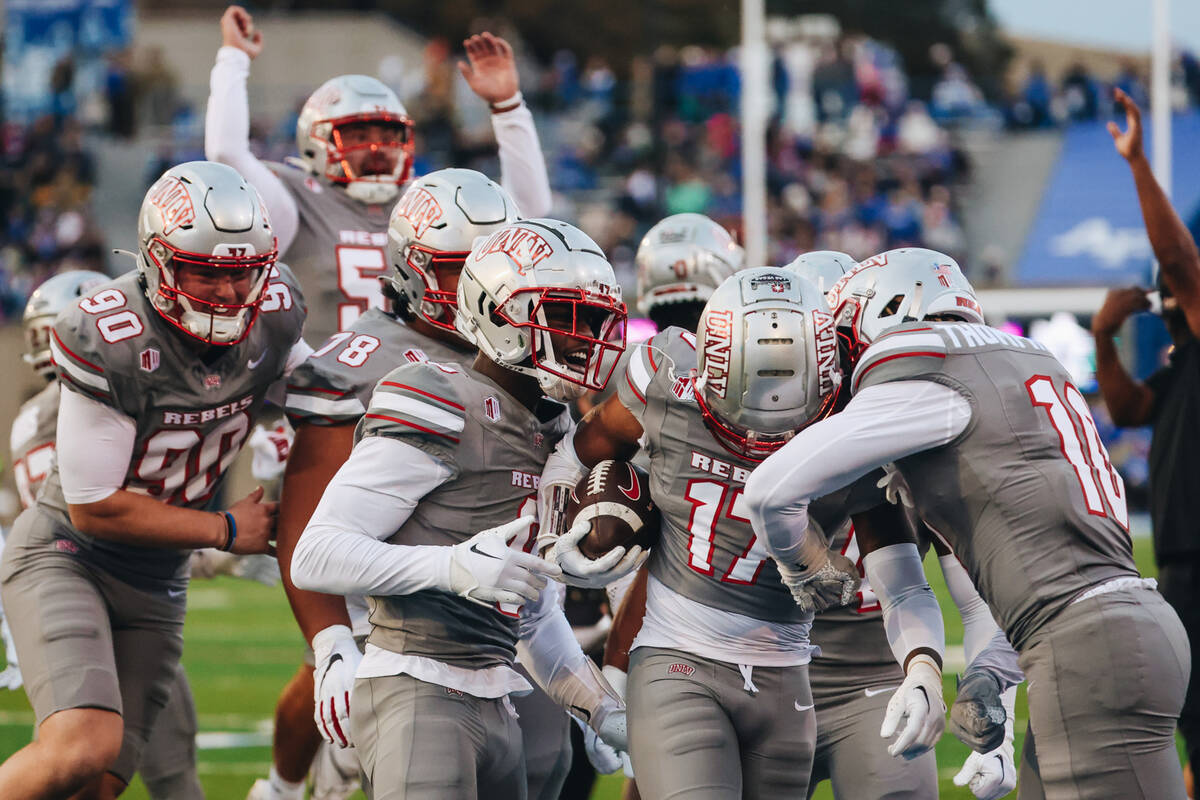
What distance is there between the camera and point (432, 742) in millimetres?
3062

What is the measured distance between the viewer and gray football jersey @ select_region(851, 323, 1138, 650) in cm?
304

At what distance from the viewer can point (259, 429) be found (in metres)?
5.03

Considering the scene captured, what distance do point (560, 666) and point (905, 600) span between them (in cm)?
79

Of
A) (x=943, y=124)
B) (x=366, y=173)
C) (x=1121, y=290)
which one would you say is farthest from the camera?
(x=943, y=124)

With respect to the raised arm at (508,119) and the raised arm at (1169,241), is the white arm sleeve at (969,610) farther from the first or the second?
the raised arm at (508,119)

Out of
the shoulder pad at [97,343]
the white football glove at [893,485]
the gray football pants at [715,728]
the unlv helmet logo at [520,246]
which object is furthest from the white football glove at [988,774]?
the shoulder pad at [97,343]

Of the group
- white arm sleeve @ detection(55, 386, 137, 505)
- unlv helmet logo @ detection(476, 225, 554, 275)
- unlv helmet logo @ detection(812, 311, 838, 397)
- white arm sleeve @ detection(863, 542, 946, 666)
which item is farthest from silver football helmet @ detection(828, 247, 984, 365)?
white arm sleeve @ detection(55, 386, 137, 505)

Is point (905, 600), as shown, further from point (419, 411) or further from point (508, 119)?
point (508, 119)

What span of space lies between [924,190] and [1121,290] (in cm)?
1353

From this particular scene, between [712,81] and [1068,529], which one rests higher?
[1068,529]

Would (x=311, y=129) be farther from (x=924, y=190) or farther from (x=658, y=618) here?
(x=924, y=190)

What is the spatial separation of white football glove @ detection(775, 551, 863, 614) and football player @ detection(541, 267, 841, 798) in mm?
199

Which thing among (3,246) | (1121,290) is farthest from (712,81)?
(1121,290)

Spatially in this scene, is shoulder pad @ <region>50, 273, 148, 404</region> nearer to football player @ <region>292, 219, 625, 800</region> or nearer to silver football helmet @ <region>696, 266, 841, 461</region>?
football player @ <region>292, 219, 625, 800</region>
